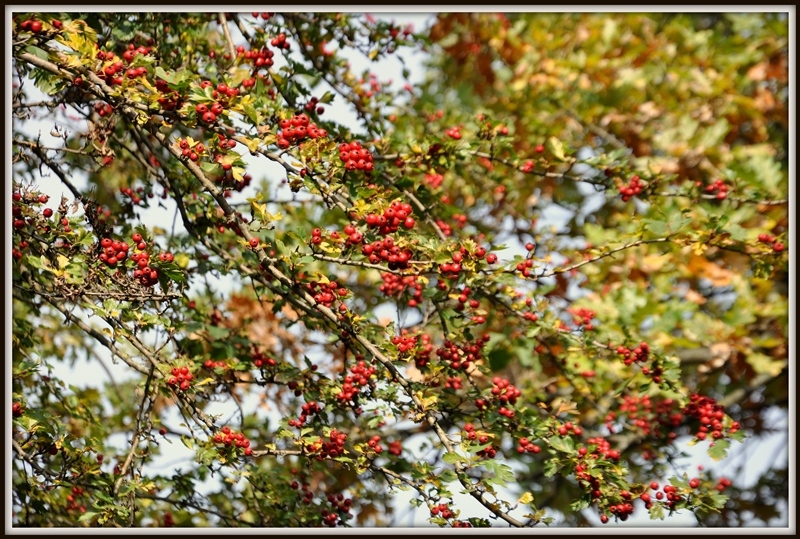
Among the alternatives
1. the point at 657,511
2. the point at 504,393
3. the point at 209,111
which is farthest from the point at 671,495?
the point at 209,111

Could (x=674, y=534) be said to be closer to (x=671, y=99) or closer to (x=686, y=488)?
(x=686, y=488)

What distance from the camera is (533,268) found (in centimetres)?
315

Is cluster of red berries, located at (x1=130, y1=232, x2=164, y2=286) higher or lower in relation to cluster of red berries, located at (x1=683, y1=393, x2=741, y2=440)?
higher

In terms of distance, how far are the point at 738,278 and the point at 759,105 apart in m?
1.78

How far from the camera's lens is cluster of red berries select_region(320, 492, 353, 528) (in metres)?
3.46

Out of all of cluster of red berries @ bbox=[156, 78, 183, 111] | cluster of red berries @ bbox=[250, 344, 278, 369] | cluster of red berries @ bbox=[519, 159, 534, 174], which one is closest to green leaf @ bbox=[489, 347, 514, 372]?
cluster of red berries @ bbox=[519, 159, 534, 174]

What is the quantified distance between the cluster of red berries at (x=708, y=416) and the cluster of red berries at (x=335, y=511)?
1.67m

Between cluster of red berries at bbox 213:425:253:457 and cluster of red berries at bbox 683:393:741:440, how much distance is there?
2.04 m

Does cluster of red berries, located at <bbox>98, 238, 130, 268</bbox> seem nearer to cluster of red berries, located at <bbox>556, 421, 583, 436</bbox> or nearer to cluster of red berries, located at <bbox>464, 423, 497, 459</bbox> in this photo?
cluster of red berries, located at <bbox>464, 423, 497, 459</bbox>

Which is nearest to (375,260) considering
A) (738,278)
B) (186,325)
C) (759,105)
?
(186,325)

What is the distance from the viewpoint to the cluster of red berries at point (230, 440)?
2.94 m

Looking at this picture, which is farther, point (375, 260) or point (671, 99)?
point (671, 99)

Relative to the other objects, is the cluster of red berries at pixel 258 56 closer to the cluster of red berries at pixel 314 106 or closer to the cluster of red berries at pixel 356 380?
the cluster of red berries at pixel 314 106

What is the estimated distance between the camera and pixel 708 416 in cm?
351
